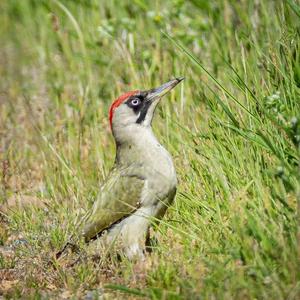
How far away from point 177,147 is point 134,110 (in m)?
0.58

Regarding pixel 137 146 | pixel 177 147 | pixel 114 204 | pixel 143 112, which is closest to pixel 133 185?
pixel 114 204

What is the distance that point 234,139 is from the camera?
5504mm

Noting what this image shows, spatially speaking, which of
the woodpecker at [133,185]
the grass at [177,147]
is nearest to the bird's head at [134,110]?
the woodpecker at [133,185]

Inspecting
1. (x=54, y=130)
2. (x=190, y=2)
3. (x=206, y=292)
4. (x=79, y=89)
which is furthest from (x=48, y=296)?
(x=190, y=2)

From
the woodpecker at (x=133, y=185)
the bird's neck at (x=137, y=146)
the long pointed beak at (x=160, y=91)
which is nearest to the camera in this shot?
the woodpecker at (x=133, y=185)

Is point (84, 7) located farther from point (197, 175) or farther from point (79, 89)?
point (197, 175)

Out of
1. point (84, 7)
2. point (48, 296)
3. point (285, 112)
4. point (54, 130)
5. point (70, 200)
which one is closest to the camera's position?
point (48, 296)

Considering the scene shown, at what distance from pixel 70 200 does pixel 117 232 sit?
33.3 inches

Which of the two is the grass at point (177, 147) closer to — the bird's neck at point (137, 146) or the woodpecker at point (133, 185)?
the woodpecker at point (133, 185)

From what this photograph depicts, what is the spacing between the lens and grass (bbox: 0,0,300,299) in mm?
4406

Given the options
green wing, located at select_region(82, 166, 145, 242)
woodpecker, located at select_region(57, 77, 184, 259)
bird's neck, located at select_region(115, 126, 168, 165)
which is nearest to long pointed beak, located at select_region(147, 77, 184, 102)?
woodpecker, located at select_region(57, 77, 184, 259)

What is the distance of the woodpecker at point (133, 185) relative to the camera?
5.46 meters

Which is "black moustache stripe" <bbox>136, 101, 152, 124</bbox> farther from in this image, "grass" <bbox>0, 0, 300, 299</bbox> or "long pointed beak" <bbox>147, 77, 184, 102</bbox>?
"grass" <bbox>0, 0, 300, 299</bbox>

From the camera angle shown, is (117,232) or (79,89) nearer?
(117,232)
